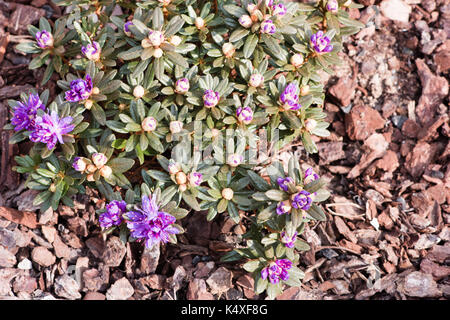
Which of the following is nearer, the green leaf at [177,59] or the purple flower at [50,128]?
the purple flower at [50,128]

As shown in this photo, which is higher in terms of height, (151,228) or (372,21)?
(372,21)

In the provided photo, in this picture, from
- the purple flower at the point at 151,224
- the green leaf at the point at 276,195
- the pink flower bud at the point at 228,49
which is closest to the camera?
the purple flower at the point at 151,224

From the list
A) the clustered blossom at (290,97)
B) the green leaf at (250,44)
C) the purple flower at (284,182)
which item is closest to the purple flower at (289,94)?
the clustered blossom at (290,97)

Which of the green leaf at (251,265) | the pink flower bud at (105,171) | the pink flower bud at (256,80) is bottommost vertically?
the green leaf at (251,265)

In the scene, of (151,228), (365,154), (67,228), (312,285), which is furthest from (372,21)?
(67,228)

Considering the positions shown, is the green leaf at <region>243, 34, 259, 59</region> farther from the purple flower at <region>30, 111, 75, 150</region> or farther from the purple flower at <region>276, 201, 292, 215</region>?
the purple flower at <region>30, 111, 75, 150</region>

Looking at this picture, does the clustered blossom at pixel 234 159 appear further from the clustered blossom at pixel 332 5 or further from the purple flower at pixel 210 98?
the clustered blossom at pixel 332 5

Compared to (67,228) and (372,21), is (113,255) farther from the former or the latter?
(372,21)
